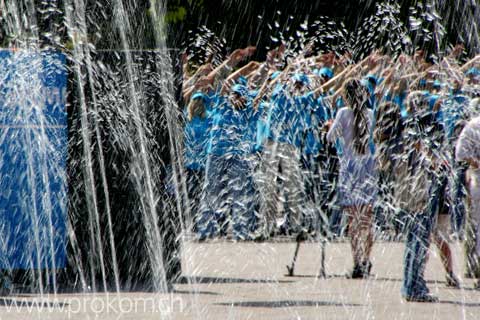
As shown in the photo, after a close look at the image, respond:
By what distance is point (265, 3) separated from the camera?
20.9 meters

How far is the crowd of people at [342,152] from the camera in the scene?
9.10 meters

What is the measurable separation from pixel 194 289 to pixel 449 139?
2794mm

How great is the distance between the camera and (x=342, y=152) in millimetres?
10266

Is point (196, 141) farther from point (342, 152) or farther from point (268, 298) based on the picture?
point (268, 298)

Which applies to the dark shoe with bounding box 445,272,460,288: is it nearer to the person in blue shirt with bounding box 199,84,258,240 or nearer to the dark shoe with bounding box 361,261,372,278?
the dark shoe with bounding box 361,261,372,278

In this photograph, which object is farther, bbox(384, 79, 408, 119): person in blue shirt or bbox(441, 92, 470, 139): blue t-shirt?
bbox(441, 92, 470, 139): blue t-shirt

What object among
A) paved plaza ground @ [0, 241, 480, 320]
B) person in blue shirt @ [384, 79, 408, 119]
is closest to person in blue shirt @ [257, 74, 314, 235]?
paved plaza ground @ [0, 241, 480, 320]

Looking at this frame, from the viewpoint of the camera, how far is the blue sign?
360 inches

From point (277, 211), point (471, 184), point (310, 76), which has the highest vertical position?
point (310, 76)

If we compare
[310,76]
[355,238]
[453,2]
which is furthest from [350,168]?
[453,2]

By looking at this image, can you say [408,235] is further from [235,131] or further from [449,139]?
[235,131]

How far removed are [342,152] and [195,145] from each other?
243 cm

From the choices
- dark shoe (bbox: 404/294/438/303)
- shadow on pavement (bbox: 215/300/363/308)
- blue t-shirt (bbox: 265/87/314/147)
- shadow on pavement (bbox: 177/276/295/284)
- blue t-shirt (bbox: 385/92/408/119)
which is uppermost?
blue t-shirt (bbox: 385/92/408/119)

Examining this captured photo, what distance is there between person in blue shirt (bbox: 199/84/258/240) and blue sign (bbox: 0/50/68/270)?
252cm
